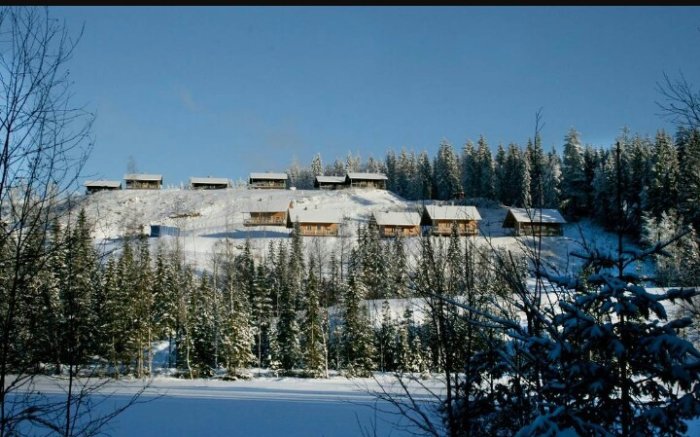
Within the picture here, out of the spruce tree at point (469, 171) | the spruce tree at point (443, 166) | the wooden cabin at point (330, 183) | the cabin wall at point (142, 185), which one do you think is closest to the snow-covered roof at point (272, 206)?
the wooden cabin at point (330, 183)

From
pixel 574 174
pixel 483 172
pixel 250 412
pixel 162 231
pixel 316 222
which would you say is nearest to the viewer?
pixel 250 412

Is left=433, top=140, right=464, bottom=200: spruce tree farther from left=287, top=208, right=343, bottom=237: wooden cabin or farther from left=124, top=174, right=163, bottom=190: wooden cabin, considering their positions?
left=124, top=174, right=163, bottom=190: wooden cabin

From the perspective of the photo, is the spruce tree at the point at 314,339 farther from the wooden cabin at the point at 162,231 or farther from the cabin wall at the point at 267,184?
the cabin wall at the point at 267,184

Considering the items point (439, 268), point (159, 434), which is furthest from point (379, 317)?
point (439, 268)

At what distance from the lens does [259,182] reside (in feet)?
317

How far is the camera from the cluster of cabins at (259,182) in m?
93.7

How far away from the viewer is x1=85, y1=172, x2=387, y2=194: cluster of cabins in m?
93.7

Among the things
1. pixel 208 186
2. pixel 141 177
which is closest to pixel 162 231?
pixel 208 186

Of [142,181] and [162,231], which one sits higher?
[142,181]

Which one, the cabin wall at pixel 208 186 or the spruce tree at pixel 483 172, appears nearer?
the spruce tree at pixel 483 172

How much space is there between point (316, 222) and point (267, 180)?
33.3 m

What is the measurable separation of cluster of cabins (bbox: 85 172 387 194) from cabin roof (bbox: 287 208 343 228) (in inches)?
971

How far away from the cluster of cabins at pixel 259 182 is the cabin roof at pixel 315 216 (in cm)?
2466

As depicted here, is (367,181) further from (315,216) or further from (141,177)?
(141,177)
